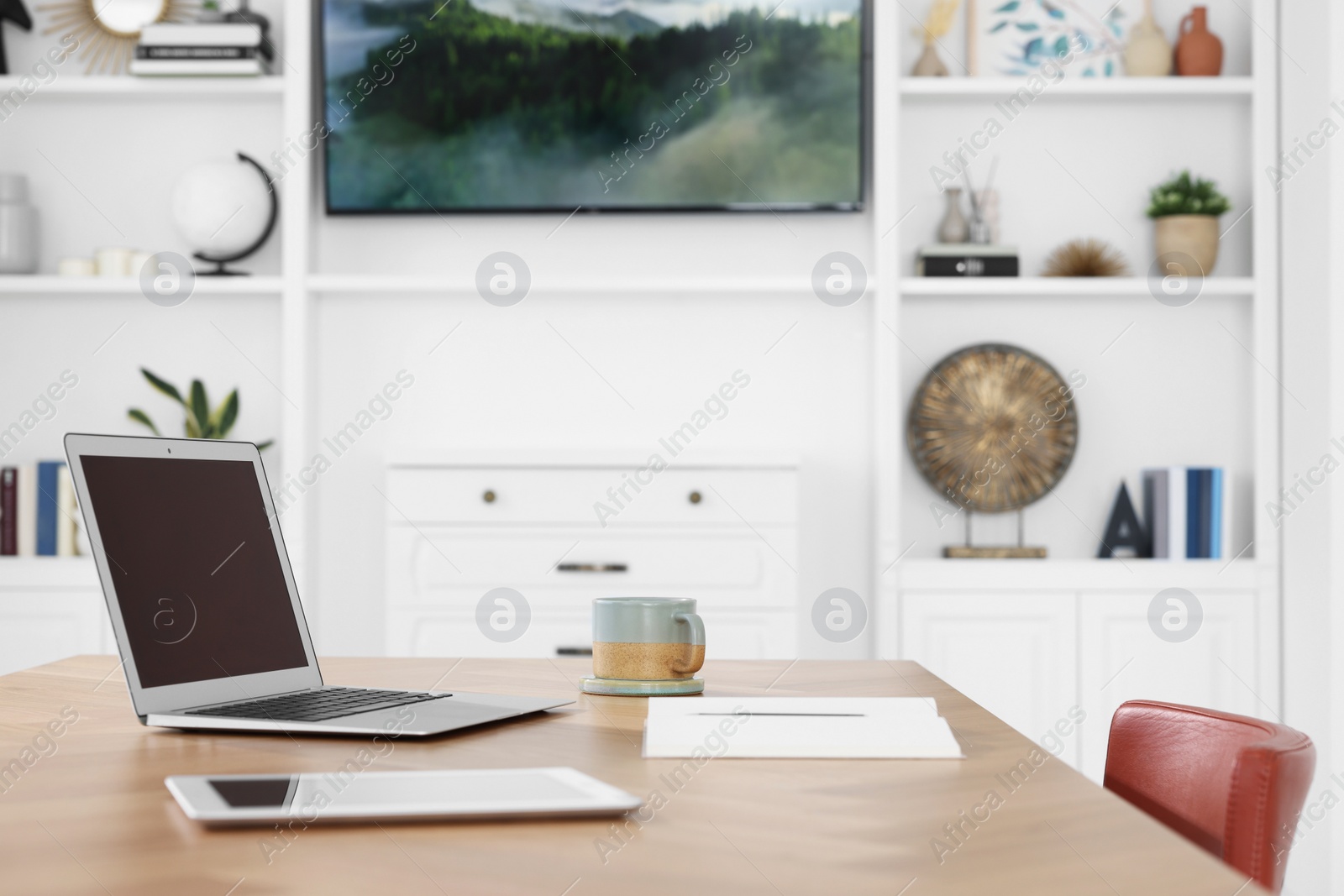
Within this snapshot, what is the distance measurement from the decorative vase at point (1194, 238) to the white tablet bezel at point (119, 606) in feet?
8.62

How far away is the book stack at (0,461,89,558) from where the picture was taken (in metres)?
2.94

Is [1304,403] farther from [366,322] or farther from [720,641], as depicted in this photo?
[366,322]

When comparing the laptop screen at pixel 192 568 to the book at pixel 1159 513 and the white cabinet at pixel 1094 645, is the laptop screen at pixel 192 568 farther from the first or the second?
the book at pixel 1159 513

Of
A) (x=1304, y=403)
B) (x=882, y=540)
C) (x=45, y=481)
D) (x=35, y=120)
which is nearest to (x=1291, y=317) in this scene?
(x=1304, y=403)

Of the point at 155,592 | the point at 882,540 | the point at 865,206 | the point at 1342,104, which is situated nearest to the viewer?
the point at 155,592

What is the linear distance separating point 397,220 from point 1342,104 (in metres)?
2.44

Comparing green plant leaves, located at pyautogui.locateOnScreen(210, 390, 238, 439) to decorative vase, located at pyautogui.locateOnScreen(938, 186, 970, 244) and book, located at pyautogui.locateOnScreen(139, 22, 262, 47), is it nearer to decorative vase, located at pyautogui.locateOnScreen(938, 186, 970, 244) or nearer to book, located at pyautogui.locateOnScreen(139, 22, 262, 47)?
book, located at pyautogui.locateOnScreen(139, 22, 262, 47)

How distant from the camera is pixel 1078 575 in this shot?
2.89 meters

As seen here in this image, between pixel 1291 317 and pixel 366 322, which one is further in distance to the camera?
pixel 366 322

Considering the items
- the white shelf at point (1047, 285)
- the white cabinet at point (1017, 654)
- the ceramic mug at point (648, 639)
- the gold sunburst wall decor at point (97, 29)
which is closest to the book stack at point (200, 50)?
the gold sunburst wall decor at point (97, 29)

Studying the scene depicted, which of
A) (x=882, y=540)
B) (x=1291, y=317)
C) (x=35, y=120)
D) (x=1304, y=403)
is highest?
(x=35, y=120)

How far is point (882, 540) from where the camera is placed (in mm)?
2932

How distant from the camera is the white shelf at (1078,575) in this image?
2.89 m

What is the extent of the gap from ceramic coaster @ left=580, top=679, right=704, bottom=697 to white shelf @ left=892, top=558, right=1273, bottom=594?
181 centimetres
